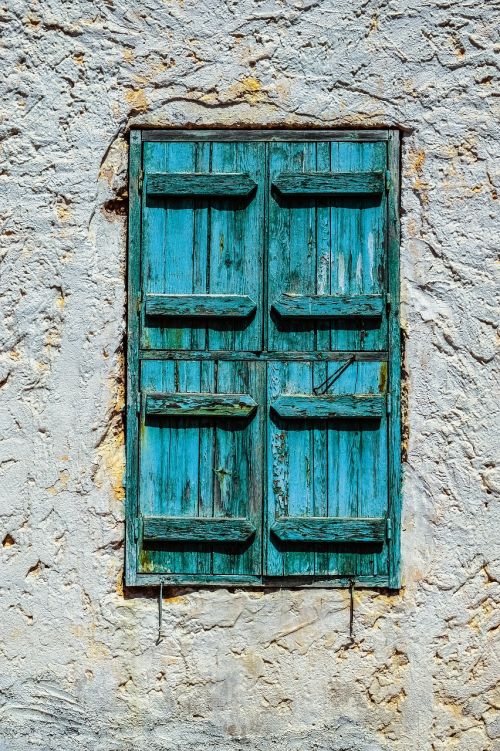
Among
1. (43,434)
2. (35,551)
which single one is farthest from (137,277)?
(35,551)

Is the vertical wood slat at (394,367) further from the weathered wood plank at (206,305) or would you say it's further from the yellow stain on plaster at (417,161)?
the weathered wood plank at (206,305)

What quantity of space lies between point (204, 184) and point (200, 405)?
787 millimetres

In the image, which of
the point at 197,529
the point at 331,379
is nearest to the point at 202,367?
the point at 331,379

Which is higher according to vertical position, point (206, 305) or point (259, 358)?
point (206, 305)

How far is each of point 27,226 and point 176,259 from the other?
550 millimetres

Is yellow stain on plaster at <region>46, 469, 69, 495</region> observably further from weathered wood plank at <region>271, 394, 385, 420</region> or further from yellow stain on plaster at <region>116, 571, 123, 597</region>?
weathered wood plank at <region>271, 394, 385, 420</region>

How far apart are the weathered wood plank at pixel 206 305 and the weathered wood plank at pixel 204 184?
37 centimetres

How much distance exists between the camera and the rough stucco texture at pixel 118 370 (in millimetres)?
2893

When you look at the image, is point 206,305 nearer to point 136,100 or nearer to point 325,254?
point 325,254

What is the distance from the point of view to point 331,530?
2887mm

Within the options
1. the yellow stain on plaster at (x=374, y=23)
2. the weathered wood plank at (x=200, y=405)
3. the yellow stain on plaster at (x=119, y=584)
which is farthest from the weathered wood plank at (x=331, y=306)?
the yellow stain on plaster at (x=119, y=584)

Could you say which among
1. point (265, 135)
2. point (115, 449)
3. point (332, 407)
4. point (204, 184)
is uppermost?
point (265, 135)

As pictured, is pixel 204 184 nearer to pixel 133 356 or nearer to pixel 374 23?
pixel 133 356

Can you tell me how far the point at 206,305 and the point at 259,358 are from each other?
268 millimetres
